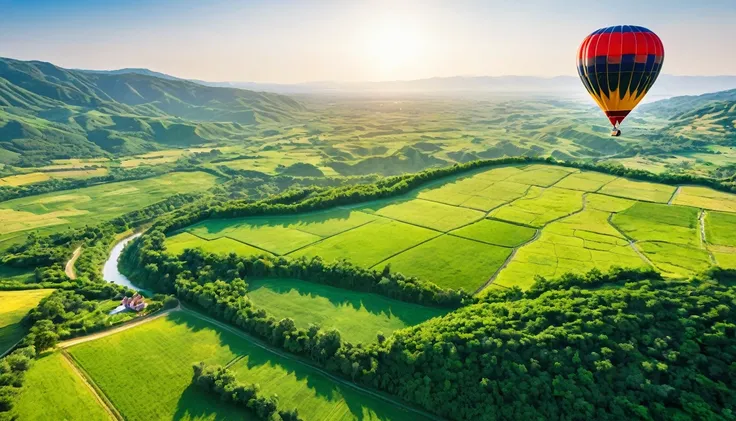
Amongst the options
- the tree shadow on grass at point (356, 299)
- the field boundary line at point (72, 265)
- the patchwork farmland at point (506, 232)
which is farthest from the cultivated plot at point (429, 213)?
the field boundary line at point (72, 265)

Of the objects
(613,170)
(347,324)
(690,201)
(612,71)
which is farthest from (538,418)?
(613,170)

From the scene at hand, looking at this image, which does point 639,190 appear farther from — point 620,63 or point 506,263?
point 620,63

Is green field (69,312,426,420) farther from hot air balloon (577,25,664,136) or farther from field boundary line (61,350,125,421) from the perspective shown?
hot air balloon (577,25,664,136)

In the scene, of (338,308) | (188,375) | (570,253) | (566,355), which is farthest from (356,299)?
(570,253)

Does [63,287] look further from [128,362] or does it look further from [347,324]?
[347,324]

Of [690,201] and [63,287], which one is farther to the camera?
[690,201]

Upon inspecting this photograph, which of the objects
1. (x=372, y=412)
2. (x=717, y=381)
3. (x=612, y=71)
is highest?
(x=612, y=71)

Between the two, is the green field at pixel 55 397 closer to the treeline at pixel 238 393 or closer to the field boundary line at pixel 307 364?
the treeline at pixel 238 393
